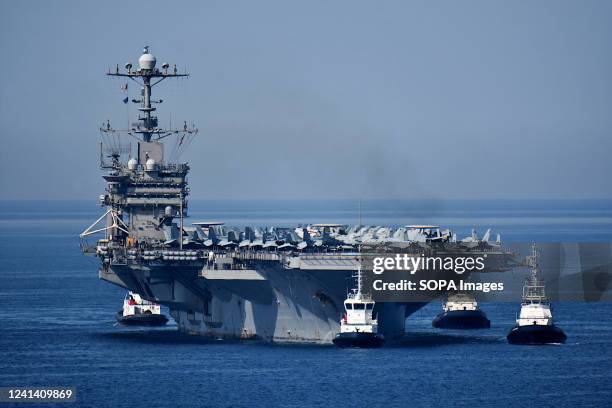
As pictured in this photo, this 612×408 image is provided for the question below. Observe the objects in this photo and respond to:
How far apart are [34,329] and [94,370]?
1254cm

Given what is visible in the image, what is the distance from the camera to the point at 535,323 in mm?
53344

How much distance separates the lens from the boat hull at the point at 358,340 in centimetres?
5056

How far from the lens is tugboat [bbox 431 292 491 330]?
6069 centimetres

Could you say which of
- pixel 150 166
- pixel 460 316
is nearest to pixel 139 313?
pixel 150 166

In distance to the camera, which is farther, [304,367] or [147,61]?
[147,61]

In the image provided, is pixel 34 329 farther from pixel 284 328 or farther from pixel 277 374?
pixel 277 374

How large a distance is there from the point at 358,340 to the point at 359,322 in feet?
2.13

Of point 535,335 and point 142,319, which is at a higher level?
point 142,319

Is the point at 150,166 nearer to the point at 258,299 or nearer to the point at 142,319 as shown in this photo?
the point at 142,319

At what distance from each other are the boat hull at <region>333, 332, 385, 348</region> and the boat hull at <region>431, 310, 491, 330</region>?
10.1 meters

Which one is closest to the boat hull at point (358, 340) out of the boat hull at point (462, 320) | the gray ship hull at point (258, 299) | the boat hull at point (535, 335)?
the gray ship hull at point (258, 299)

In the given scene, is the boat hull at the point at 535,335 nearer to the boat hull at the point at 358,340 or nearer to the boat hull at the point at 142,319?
the boat hull at the point at 358,340

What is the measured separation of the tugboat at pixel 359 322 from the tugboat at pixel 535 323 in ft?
→ 18.9

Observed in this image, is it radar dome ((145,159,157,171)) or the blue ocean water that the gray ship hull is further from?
radar dome ((145,159,157,171))
